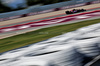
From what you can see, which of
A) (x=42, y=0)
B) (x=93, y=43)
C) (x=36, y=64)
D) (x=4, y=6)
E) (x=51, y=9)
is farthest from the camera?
(x=42, y=0)

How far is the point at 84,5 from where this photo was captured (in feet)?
68.5

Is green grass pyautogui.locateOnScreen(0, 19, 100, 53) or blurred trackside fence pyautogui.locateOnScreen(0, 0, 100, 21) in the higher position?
blurred trackside fence pyautogui.locateOnScreen(0, 0, 100, 21)

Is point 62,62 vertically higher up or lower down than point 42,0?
lower down

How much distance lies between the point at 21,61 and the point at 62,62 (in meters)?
0.78

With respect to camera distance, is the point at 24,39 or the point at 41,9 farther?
the point at 41,9

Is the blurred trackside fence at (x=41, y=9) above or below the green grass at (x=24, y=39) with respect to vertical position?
above

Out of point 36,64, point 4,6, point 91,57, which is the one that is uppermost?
point 4,6

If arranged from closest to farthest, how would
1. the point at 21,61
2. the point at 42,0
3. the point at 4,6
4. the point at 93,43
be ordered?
the point at 21,61 < the point at 93,43 < the point at 4,6 < the point at 42,0

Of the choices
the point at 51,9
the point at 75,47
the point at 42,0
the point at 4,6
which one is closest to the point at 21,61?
the point at 75,47

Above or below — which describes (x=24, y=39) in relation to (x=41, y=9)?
below

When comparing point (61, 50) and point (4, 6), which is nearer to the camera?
point (61, 50)

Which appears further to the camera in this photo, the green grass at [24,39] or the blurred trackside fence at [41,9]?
the blurred trackside fence at [41,9]

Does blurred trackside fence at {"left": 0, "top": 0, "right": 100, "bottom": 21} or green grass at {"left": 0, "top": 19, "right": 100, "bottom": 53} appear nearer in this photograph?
green grass at {"left": 0, "top": 19, "right": 100, "bottom": 53}

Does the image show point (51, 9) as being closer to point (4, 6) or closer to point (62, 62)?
point (4, 6)
